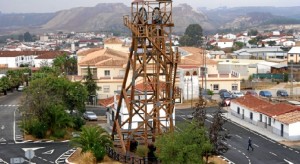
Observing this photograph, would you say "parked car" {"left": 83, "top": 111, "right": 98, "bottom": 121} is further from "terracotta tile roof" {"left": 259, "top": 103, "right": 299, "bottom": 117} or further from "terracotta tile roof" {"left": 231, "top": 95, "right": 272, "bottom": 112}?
"terracotta tile roof" {"left": 259, "top": 103, "right": 299, "bottom": 117}

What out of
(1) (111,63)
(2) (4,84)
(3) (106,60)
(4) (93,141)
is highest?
(3) (106,60)

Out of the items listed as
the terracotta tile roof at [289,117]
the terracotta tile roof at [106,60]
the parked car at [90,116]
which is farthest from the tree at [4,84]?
the terracotta tile roof at [289,117]

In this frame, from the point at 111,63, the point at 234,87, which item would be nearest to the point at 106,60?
the point at 111,63

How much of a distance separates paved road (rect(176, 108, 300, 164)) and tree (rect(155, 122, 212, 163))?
8.63m

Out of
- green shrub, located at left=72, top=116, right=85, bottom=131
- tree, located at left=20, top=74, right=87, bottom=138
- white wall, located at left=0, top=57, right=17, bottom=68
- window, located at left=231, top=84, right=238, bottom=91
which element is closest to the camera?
tree, located at left=20, top=74, right=87, bottom=138

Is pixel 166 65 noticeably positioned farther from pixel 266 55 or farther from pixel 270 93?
pixel 266 55

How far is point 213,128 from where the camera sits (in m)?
30.9

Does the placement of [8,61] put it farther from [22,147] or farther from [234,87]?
[22,147]

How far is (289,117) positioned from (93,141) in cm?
1754

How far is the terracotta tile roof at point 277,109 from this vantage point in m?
43.9

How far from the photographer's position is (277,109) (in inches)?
1769

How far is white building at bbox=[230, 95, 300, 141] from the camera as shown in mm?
41531

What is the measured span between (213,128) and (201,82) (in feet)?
114

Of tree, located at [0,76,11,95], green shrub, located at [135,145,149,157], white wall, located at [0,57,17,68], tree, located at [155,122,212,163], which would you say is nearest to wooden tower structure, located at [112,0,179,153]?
green shrub, located at [135,145,149,157]
